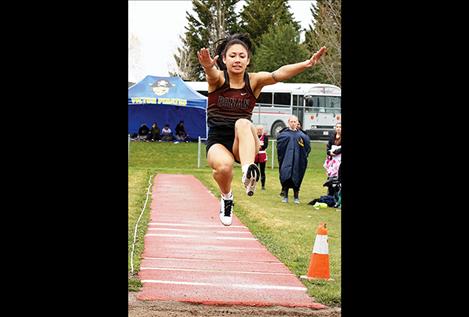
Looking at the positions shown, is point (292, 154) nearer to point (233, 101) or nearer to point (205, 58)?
point (233, 101)

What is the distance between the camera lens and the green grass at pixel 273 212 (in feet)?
33.7

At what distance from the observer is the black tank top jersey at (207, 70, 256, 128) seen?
273 inches

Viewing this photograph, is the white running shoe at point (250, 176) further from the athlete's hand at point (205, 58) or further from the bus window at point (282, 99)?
the bus window at point (282, 99)

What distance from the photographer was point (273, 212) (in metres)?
15.2

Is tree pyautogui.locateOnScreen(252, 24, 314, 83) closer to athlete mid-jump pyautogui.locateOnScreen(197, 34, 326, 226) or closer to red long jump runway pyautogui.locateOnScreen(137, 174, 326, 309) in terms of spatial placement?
red long jump runway pyautogui.locateOnScreen(137, 174, 326, 309)

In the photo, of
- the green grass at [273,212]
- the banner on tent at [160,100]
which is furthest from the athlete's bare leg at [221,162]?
the banner on tent at [160,100]

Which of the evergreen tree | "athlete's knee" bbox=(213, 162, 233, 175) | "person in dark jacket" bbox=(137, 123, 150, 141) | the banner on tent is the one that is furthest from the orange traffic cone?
"person in dark jacket" bbox=(137, 123, 150, 141)

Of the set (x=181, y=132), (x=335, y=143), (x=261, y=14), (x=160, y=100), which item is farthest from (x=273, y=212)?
(x=181, y=132)

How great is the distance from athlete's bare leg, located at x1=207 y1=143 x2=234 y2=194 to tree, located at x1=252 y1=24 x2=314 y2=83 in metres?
9.46

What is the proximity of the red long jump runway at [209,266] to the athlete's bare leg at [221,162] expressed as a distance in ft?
6.09
